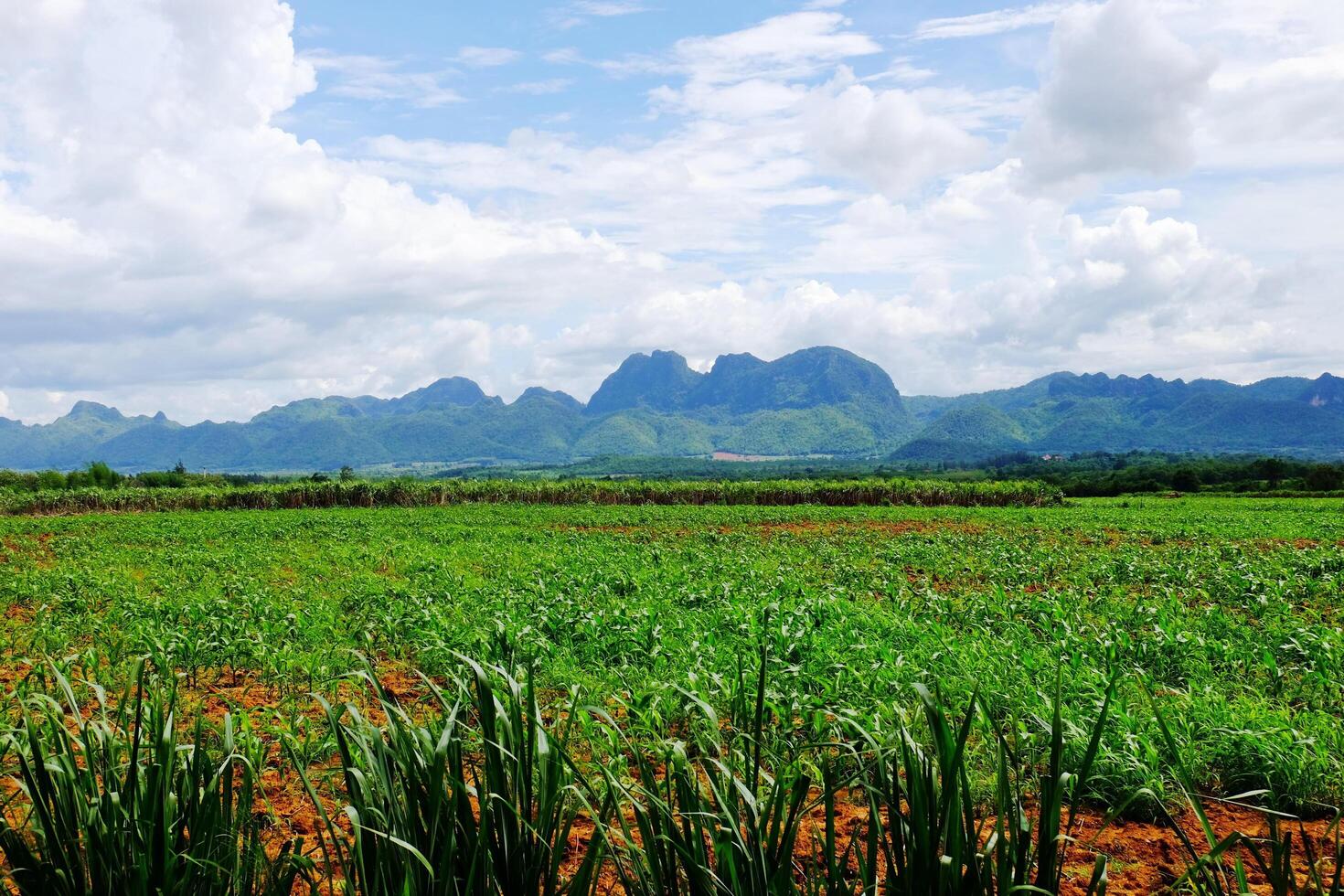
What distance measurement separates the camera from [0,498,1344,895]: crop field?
2523mm

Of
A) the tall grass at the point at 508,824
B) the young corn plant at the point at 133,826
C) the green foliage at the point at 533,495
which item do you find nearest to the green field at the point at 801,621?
the tall grass at the point at 508,824

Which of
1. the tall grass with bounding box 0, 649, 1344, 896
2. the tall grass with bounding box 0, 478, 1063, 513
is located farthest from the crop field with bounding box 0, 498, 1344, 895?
the tall grass with bounding box 0, 478, 1063, 513

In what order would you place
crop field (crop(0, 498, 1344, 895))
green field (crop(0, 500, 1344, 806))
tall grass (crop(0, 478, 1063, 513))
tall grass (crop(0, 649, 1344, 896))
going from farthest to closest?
tall grass (crop(0, 478, 1063, 513))
green field (crop(0, 500, 1344, 806))
crop field (crop(0, 498, 1344, 895))
tall grass (crop(0, 649, 1344, 896))

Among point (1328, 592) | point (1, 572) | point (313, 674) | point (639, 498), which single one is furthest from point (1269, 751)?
point (639, 498)

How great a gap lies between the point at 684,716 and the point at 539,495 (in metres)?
56.7

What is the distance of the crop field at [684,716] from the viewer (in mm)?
2523

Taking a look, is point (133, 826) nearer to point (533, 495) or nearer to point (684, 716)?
point (684, 716)

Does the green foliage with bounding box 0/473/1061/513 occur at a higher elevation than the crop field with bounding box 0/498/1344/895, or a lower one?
lower

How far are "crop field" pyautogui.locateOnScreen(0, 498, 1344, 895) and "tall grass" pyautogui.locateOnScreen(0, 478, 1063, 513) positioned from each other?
109 ft

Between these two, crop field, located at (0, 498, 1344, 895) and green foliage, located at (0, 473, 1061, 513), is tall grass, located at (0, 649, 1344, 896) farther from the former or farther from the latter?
green foliage, located at (0, 473, 1061, 513)

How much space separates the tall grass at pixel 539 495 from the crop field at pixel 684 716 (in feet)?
109

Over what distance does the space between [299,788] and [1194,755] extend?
21.5ft

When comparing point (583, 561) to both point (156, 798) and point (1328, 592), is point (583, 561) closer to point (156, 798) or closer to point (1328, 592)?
point (1328, 592)

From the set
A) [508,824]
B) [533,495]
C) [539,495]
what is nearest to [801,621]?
[508,824]
